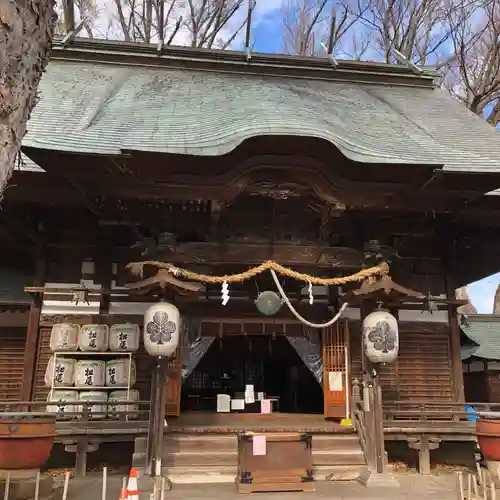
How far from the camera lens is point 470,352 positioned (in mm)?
12344

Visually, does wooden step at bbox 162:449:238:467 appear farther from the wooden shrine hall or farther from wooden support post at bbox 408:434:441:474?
wooden support post at bbox 408:434:441:474

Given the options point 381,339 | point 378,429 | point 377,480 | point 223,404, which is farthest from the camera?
point 223,404

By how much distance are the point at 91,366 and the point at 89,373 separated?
11 cm

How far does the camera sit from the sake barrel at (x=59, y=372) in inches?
310

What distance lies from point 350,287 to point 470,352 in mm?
5719

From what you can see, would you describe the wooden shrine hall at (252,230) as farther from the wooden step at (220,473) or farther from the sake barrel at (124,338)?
the sake barrel at (124,338)

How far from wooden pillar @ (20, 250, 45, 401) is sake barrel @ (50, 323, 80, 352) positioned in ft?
1.38

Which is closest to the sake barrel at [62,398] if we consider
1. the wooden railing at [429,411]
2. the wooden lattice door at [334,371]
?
the wooden lattice door at [334,371]

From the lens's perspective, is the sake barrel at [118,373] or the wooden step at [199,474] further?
the sake barrel at [118,373]

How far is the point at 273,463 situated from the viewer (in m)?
6.44

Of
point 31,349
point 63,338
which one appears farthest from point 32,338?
point 63,338

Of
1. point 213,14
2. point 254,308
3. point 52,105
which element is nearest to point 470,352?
point 254,308

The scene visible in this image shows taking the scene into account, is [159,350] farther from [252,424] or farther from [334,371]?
[334,371]

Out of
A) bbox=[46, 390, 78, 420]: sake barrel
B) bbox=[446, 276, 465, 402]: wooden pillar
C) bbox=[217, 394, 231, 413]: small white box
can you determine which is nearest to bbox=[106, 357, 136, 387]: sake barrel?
bbox=[46, 390, 78, 420]: sake barrel
